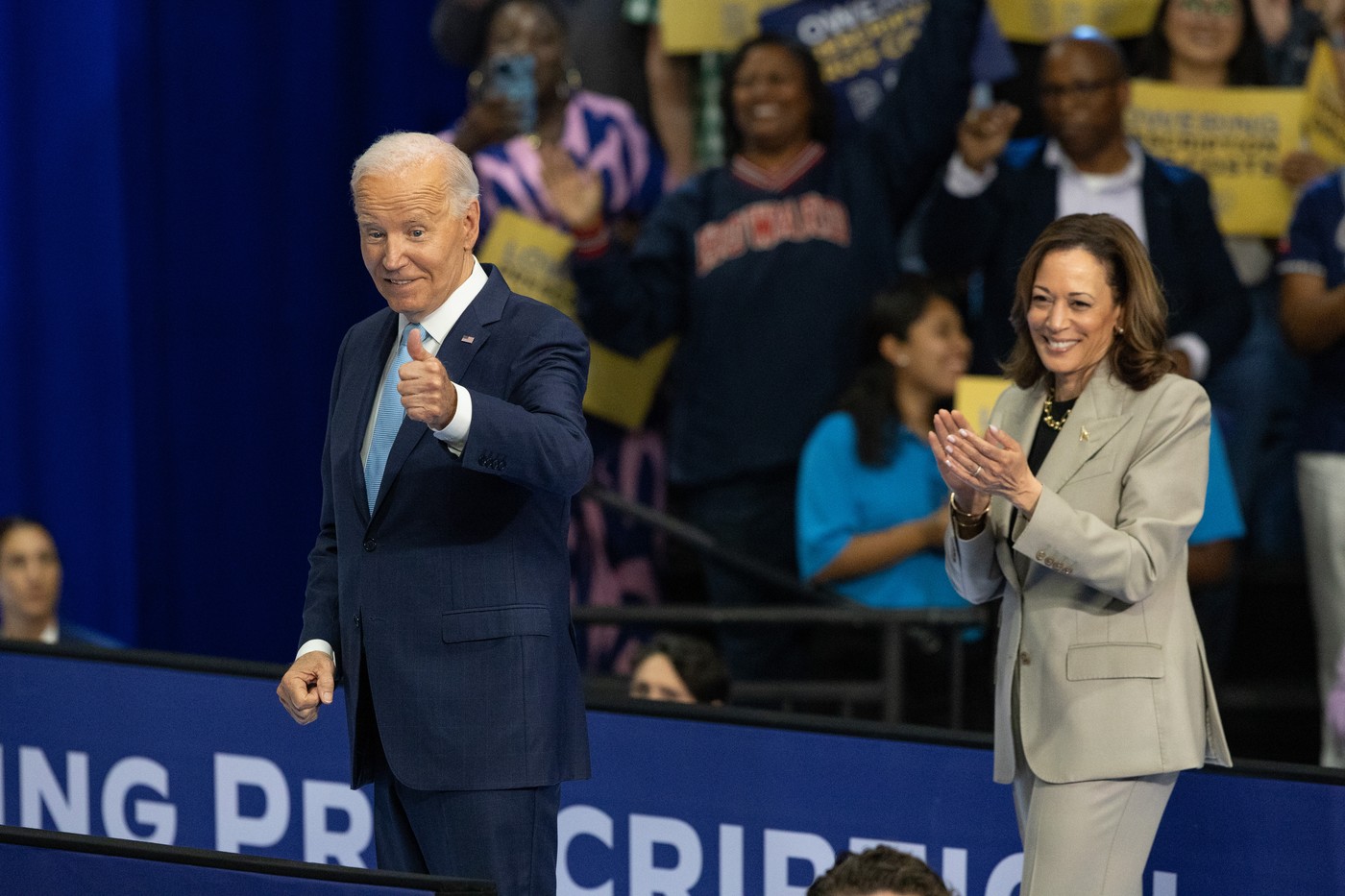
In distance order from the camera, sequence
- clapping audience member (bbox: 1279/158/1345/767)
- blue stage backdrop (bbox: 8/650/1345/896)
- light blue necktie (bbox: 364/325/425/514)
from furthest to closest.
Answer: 1. clapping audience member (bbox: 1279/158/1345/767)
2. blue stage backdrop (bbox: 8/650/1345/896)
3. light blue necktie (bbox: 364/325/425/514)

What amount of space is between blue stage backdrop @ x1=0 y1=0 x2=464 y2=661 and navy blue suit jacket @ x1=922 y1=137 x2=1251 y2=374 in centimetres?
235

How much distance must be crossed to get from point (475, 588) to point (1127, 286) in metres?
1.09

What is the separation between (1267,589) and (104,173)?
3941mm

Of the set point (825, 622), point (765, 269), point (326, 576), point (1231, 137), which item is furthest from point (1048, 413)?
point (1231, 137)

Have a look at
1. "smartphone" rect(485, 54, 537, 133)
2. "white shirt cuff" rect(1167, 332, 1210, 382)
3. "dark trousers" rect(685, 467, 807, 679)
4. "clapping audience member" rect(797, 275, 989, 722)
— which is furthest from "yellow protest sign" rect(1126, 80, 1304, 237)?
"smartphone" rect(485, 54, 537, 133)

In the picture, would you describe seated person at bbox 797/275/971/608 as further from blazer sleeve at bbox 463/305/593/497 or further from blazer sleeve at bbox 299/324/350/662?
blazer sleeve at bbox 463/305/593/497

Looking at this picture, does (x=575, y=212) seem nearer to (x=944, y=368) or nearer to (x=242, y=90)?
(x=944, y=368)

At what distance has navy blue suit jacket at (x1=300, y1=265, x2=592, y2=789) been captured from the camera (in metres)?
2.55

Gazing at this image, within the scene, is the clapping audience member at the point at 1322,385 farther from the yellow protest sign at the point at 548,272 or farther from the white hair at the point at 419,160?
the white hair at the point at 419,160

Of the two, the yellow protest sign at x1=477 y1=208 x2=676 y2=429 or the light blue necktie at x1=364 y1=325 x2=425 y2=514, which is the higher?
the yellow protest sign at x1=477 y1=208 x2=676 y2=429

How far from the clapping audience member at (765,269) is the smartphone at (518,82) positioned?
48 centimetres

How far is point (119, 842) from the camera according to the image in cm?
271

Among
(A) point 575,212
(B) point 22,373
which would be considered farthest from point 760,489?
(B) point 22,373

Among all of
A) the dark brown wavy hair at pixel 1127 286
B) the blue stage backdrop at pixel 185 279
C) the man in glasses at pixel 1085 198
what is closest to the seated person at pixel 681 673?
the man in glasses at pixel 1085 198
